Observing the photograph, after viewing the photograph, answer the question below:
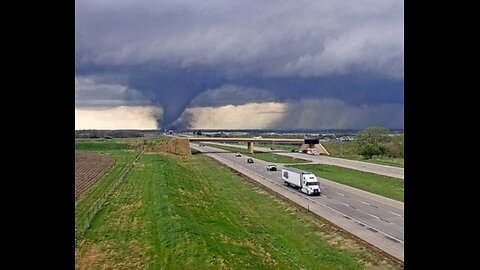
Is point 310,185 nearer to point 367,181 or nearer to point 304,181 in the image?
point 304,181

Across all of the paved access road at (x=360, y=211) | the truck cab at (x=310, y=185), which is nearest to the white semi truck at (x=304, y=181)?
the truck cab at (x=310, y=185)

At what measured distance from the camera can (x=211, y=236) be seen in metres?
11.4

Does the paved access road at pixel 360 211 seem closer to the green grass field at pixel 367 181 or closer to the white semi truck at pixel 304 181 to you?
the white semi truck at pixel 304 181

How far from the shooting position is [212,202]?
16672 millimetres

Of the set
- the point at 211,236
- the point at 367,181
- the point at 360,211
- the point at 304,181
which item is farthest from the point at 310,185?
the point at 211,236

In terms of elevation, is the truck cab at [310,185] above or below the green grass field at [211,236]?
above

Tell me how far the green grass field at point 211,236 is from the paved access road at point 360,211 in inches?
18.9

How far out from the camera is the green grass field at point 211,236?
9305mm

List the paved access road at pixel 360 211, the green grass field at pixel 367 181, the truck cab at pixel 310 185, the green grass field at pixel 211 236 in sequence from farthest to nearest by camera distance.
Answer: the truck cab at pixel 310 185 → the green grass field at pixel 367 181 → the paved access road at pixel 360 211 → the green grass field at pixel 211 236

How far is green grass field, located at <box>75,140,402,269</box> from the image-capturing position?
9305 mm
